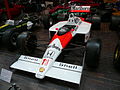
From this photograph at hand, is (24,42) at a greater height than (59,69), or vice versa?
(24,42)

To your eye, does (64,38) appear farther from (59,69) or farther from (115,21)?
(115,21)

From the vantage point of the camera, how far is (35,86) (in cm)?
154

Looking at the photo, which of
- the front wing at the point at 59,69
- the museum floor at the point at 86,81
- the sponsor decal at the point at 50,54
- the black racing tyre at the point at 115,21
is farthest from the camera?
the black racing tyre at the point at 115,21

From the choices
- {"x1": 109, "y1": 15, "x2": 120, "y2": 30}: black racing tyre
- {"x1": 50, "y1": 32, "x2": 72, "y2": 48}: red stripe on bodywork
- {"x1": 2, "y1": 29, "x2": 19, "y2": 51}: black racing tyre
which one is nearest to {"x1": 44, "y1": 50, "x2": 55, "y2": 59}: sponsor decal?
{"x1": 50, "y1": 32, "x2": 72, "y2": 48}: red stripe on bodywork

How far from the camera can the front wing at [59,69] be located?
134 centimetres

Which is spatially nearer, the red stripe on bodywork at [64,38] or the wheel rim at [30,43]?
the red stripe on bodywork at [64,38]

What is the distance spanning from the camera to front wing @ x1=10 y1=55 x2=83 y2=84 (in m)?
1.34

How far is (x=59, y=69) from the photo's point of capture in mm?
1464

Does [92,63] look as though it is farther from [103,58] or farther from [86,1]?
[86,1]

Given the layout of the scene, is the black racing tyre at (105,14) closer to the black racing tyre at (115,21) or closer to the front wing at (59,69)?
the black racing tyre at (115,21)

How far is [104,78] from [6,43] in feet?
6.67

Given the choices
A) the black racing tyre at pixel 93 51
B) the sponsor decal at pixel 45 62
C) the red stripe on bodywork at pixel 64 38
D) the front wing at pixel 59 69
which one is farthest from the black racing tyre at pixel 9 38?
the black racing tyre at pixel 93 51

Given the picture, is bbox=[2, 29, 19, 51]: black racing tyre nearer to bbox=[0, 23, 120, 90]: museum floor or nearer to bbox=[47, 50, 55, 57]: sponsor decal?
bbox=[0, 23, 120, 90]: museum floor

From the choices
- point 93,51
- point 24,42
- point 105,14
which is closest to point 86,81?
point 93,51
